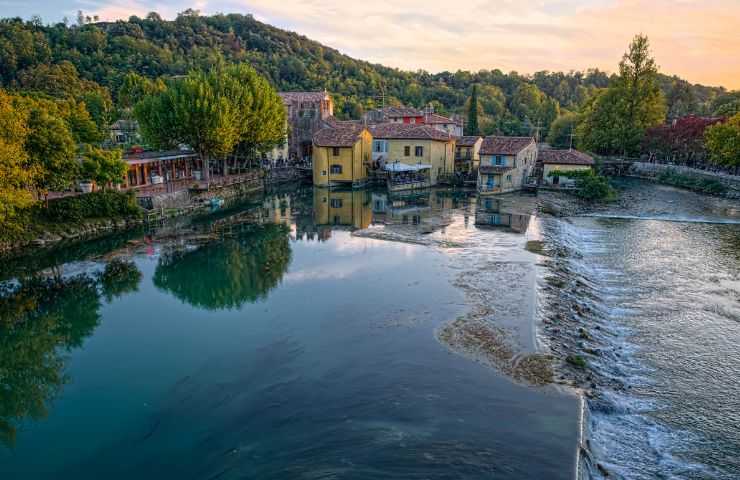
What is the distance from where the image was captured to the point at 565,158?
151 ft

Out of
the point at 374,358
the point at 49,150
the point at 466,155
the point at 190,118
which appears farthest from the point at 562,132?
the point at 374,358

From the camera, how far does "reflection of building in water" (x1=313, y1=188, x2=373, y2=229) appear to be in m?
34.7

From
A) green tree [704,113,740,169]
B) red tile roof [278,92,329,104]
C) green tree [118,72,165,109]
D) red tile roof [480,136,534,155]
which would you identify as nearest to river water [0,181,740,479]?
red tile roof [480,136,534,155]

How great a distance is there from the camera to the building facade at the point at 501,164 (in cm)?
4378

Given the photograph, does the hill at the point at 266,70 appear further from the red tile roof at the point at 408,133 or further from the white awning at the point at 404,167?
the white awning at the point at 404,167

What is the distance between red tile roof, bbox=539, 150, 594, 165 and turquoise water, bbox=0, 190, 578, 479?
25.4 meters

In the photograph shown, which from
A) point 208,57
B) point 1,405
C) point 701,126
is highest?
point 208,57

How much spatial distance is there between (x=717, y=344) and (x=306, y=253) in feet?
61.0

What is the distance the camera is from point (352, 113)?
8812cm

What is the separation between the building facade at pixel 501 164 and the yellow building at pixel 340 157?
39.2 ft

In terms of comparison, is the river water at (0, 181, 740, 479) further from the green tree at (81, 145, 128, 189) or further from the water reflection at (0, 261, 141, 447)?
the green tree at (81, 145, 128, 189)

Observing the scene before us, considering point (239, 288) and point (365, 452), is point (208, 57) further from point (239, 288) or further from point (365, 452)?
point (365, 452)

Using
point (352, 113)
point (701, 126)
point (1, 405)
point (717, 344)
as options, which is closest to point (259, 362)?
point (1, 405)

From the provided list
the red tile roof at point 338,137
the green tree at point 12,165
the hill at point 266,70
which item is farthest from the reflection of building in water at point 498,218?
the hill at point 266,70
